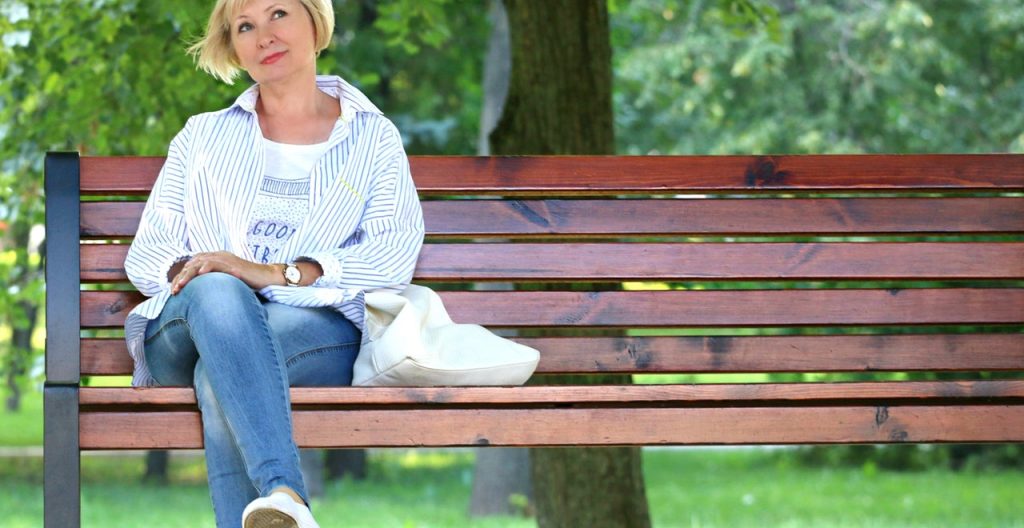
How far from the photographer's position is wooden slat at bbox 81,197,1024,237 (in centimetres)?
411

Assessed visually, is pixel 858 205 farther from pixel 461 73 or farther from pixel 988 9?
pixel 988 9

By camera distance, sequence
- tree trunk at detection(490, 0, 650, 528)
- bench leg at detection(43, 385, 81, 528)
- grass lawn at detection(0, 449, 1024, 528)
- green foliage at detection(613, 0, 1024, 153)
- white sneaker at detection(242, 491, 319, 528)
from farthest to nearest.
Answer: green foliage at detection(613, 0, 1024, 153), grass lawn at detection(0, 449, 1024, 528), tree trunk at detection(490, 0, 650, 528), bench leg at detection(43, 385, 81, 528), white sneaker at detection(242, 491, 319, 528)

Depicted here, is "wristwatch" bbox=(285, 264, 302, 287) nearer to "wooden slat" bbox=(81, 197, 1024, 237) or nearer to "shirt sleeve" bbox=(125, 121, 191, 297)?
"shirt sleeve" bbox=(125, 121, 191, 297)

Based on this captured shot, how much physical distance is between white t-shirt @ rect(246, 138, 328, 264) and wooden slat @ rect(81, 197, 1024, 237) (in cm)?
44

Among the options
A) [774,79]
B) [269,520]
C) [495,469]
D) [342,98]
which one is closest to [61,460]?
[269,520]

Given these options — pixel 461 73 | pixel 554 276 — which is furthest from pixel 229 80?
pixel 461 73

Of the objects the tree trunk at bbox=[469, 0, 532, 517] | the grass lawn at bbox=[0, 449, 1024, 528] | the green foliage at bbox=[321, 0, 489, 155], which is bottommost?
the grass lawn at bbox=[0, 449, 1024, 528]

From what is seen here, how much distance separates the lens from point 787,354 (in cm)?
405

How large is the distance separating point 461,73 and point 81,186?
32.6ft

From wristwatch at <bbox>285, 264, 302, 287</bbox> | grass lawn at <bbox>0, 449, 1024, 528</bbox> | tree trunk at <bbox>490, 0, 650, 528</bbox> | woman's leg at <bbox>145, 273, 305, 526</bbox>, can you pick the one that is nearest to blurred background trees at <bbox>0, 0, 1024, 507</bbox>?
grass lawn at <bbox>0, 449, 1024, 528</bbox>

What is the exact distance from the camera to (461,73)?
1369cm

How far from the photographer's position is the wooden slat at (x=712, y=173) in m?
4.05

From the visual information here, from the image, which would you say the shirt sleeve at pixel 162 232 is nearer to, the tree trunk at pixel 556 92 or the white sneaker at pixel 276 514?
the white sneaker at pixel 276 514

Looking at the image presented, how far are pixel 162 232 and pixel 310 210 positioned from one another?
37 cm
